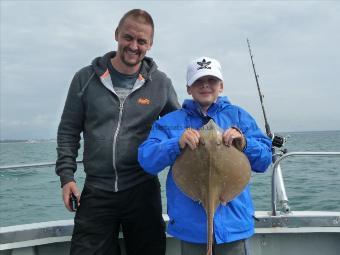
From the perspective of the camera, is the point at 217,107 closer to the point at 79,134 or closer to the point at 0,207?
the point at 79,134

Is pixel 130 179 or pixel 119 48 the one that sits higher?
pixel 119 48

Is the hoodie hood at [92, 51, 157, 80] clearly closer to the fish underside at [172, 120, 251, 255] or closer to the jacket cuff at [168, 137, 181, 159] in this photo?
the jacket cuff at [168, 137, 181, 159]

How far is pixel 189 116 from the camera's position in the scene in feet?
10.9

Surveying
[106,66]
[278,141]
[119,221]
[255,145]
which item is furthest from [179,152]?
[278,141]

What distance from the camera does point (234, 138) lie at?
2.78 metres

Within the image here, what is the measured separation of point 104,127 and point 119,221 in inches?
33.4

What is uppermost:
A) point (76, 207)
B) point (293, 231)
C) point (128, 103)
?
point (128, 103)

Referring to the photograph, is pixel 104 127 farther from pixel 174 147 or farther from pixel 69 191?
pixel 174 147

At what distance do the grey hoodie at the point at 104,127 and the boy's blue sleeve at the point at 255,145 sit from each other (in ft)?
2.69

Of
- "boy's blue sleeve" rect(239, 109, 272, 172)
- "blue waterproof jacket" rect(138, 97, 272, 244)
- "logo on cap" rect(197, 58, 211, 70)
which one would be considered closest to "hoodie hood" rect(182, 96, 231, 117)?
"blue waterproof jacket" rect(138, 97, 272, 244)

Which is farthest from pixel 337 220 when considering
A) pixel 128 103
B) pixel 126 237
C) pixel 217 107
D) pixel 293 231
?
pixel 128 103

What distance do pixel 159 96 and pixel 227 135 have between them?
42.4 inches

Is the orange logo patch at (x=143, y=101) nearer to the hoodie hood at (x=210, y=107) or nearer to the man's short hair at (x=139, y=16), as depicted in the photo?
the hoodie hood at (x=210, y=107)

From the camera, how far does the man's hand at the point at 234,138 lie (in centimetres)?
273
